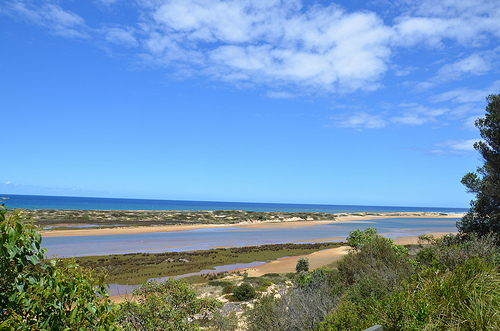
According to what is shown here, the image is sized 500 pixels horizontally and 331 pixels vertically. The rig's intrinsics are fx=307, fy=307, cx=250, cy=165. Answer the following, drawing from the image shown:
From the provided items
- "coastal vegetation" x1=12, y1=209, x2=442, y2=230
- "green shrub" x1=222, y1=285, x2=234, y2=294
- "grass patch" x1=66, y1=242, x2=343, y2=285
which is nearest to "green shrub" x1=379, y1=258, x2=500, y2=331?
"green shrub" x1=222, y1=285, x2=234, y2=294

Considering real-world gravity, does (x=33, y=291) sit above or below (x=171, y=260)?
above

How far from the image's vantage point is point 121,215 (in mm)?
84938

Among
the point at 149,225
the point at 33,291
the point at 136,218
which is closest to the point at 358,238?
the point at 33,291

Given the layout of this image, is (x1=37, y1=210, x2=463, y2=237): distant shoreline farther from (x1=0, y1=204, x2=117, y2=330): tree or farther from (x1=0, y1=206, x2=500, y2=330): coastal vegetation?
(x1=0, y1=204, x2=117, y2=330): tree

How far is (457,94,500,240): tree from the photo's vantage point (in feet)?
45.2

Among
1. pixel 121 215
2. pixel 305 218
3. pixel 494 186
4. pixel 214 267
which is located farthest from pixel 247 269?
pixel 305 218

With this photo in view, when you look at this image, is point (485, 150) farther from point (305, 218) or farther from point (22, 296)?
point (305, 218)

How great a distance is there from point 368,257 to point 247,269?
16380 mm

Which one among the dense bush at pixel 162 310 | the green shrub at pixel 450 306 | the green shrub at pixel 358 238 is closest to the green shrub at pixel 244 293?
the green shrub at pixel 358 238

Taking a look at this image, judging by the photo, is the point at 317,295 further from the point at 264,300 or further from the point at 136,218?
the point at 136,218

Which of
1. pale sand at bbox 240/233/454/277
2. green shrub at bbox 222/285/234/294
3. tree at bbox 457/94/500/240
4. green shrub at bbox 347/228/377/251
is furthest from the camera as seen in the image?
pale sand at bbox 240/233/454/277

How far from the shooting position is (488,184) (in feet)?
46.2

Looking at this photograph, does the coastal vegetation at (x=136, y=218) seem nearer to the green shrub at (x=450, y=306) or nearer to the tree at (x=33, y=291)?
the green shrub at (x=450, y=306)

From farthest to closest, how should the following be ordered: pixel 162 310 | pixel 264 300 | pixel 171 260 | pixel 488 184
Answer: pixel 171 260 → pixel 488 184 → pixel 264 300 → pixel 162 310
